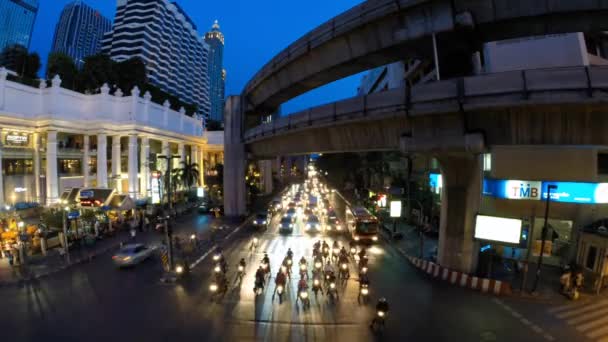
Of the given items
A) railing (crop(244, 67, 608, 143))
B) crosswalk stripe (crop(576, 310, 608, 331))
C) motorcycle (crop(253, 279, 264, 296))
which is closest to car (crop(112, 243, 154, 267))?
motorcycle (crop(253, 279, 264, 296))

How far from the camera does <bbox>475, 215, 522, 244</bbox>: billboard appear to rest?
1638 centimetres

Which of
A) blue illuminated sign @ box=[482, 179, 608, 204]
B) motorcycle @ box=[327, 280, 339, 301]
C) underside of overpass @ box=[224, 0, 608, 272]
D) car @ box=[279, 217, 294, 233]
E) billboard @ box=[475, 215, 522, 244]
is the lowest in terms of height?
car @ box=[279, 217, 294, 233]

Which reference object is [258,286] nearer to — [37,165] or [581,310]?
[581,310]

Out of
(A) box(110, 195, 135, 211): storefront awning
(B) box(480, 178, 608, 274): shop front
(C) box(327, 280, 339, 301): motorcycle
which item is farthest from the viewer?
(A) box(110, 195, 135, 211): storefront awning

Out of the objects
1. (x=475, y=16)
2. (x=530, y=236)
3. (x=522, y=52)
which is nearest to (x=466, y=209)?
(x=530, y=236)

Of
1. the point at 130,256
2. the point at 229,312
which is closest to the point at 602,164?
the point at 229,312

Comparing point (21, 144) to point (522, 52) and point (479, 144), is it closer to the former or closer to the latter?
point (479, 144)

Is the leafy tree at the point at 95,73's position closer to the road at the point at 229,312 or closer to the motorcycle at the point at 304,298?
the road at the point at 229,312

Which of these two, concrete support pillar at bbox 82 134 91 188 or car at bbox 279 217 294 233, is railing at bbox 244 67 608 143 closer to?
car at bbox 279 217 294 233

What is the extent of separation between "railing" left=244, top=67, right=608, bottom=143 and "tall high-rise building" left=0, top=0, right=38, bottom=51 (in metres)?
163

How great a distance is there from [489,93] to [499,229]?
7.28 m

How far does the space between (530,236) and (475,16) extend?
47.0 feet

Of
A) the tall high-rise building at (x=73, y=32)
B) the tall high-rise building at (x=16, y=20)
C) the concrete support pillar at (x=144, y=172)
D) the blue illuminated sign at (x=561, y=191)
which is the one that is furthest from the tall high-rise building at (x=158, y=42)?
the blue illuminated sign at (x=561, y=191)

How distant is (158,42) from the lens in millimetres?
137250
